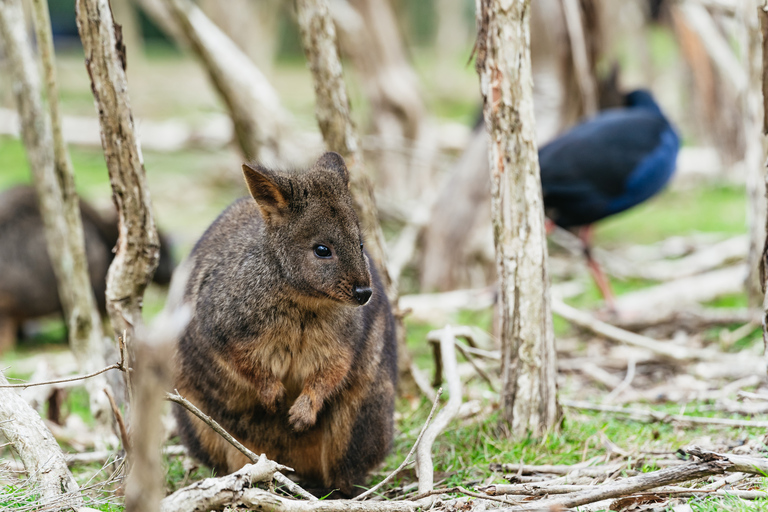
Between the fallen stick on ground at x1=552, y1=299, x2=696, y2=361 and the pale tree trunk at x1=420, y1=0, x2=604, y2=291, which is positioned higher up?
the pale tree trunk at x1=420, y1=0, x2=604, y2=291

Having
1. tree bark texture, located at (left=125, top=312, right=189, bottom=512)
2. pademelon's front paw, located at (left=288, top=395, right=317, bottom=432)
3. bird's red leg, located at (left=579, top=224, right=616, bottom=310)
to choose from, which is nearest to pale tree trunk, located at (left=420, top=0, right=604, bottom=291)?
bird's red leg, located at (left=579, top=224, right=616, bottom=310)

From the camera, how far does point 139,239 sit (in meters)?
3.32

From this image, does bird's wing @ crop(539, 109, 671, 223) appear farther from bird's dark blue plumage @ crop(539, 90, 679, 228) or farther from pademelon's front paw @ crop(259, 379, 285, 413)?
pademelon's front paw @ crop(259, 379, 285, 413)

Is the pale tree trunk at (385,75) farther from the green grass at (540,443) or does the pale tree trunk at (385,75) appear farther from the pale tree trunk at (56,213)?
the green grass at (540,443)

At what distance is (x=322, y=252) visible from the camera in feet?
9.83

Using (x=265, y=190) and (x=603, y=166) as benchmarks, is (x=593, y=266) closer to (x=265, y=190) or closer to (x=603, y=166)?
(x=603, y=166)

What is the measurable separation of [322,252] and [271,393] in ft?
1.91

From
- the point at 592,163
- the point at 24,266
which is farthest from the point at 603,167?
the point at 24,266

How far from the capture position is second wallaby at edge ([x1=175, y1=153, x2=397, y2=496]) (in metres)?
2.99

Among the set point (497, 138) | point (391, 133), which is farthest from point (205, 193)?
point (497, 138)

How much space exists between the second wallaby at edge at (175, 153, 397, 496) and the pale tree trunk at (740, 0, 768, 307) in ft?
8.79

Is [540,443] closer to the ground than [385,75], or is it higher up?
closer to the ground

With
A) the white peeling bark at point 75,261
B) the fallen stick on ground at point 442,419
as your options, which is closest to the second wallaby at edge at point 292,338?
the fallen stick on ground at point 442,419

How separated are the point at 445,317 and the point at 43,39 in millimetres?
3852
